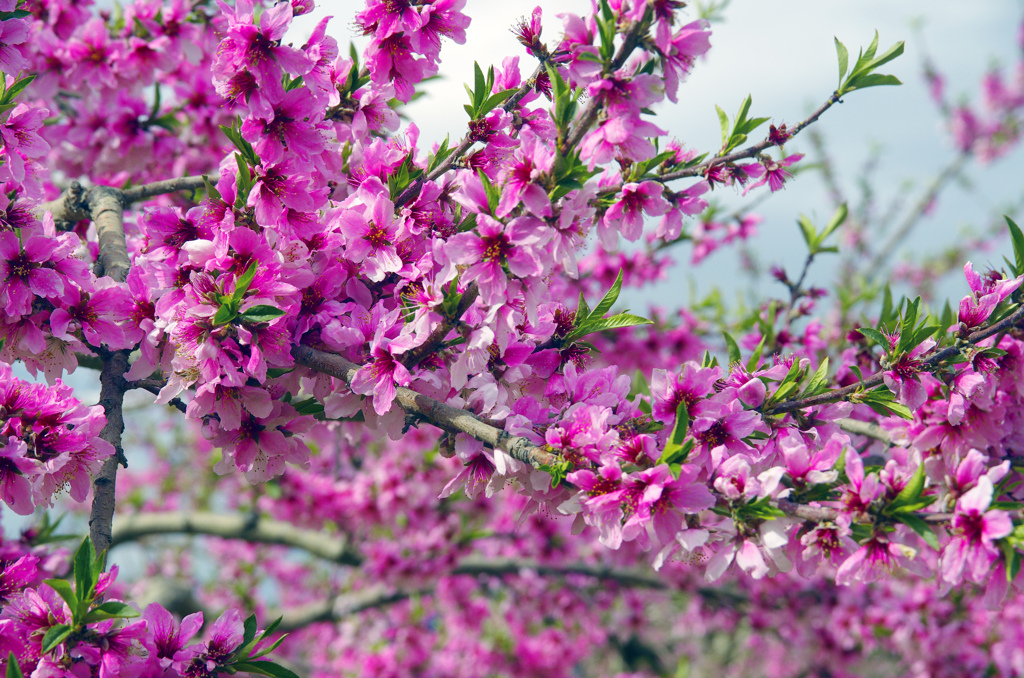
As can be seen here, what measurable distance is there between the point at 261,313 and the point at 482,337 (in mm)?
539

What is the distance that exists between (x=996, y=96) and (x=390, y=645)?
1391cm

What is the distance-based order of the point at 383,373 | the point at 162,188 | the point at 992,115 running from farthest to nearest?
the point at 992,115 < the point at 162,188 < the point at 383,373

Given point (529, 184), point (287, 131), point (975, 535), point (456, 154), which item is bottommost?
point (975, 535)

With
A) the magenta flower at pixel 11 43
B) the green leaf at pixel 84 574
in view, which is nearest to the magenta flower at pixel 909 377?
the green leaf at pixel 84 574

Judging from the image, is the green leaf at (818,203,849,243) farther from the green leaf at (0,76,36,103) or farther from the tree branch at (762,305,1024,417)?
the green leaf at (0,76,36,103)

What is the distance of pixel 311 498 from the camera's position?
17.8ft

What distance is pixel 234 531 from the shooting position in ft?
16.3

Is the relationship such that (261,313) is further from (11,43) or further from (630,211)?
(11,43)

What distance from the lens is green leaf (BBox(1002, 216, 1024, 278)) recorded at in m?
1.89

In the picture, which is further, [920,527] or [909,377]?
[909,377]

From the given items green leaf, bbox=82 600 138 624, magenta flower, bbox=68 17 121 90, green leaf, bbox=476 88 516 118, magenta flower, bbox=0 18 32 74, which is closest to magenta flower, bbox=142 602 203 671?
green leaf, bbox=82 600 138 624

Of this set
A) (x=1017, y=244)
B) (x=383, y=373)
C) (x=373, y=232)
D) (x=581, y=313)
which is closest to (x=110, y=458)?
(x=383, y=373)

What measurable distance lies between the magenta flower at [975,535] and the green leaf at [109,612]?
1926mm

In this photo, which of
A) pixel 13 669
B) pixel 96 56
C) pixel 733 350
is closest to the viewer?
pixel 13 669
